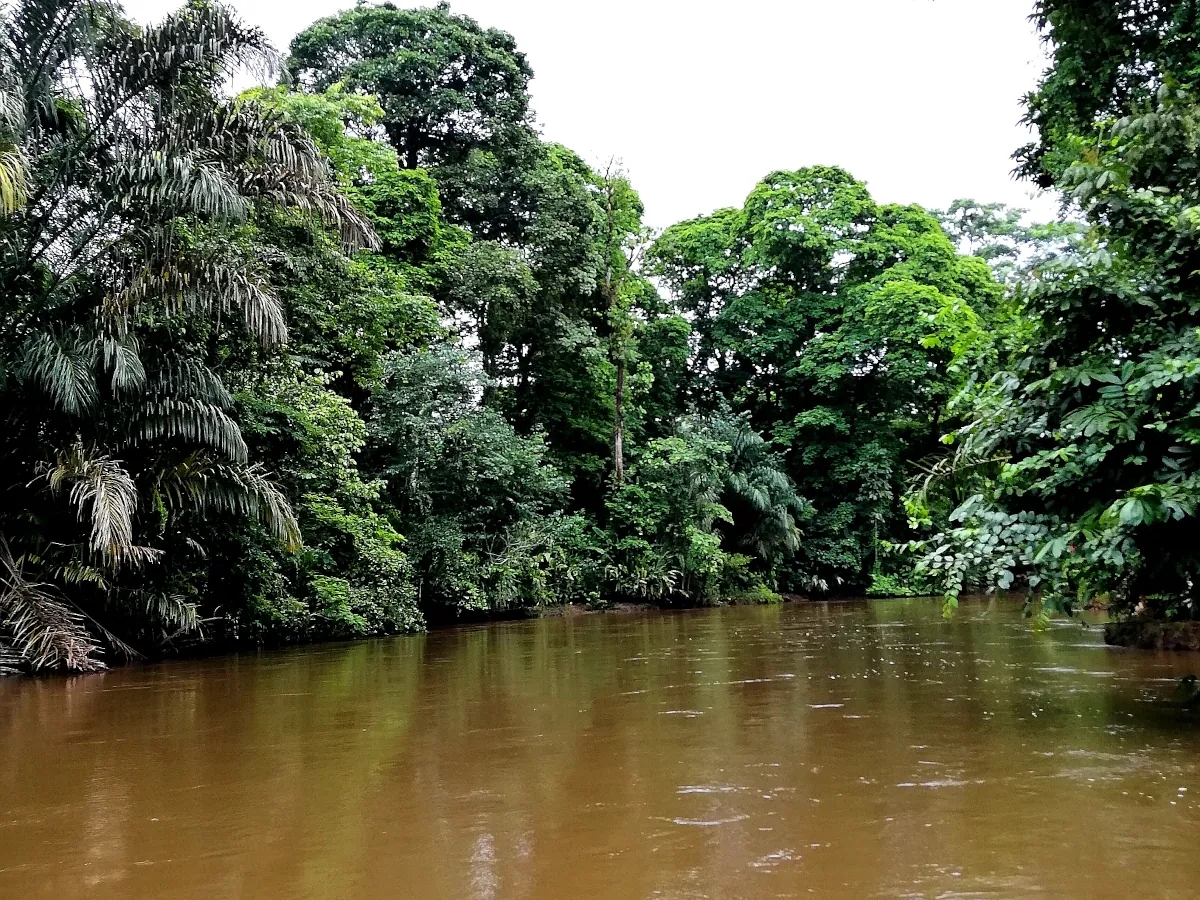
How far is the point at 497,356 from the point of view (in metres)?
22.3

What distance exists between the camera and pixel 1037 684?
273 inches

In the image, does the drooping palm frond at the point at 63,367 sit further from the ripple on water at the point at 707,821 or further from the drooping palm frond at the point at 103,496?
the ripple on water at the point at 707,821

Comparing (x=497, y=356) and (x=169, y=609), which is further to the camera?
(x=497, y=356)

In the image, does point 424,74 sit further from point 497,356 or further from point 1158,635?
point 1158,635

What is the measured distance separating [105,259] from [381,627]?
6694 millimetres

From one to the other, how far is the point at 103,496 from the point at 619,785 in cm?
718

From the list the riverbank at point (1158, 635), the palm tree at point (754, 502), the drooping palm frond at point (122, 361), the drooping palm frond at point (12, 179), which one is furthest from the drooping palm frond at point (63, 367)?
the palm tree at point (754, 502)

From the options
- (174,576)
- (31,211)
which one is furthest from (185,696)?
(31,211)

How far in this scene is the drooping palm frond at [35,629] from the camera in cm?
930

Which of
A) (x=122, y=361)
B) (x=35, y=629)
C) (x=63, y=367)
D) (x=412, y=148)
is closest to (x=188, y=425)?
(x=122, y=361)

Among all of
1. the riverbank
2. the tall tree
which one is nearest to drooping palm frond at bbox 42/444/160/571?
the riverbank

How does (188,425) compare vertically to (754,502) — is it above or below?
above

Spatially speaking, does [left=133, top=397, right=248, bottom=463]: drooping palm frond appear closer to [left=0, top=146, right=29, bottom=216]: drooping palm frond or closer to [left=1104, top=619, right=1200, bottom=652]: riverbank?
[left=0, top=146, right=29, bottom=216]: drooping palm frond

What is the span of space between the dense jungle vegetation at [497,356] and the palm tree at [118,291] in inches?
1.7
